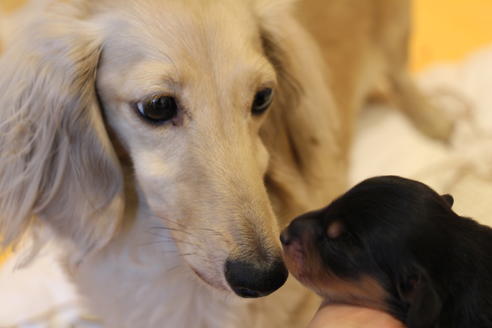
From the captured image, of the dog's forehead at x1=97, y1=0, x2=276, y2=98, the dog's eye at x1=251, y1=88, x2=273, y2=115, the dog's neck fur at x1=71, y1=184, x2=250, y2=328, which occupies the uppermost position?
the dog's forehead at x1=97, y1=0, x2=276, y2=98

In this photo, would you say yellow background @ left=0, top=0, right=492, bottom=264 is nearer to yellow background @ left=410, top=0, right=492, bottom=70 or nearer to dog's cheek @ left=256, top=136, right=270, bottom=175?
yellow background @ left=410, top=0, right=492, bottom=70

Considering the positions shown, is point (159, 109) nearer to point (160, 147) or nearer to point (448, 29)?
point (160, 147)

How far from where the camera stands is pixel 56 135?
1.04m

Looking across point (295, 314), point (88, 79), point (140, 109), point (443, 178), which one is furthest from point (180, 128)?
point (443, 178)

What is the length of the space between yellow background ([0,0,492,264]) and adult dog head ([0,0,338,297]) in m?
1.51

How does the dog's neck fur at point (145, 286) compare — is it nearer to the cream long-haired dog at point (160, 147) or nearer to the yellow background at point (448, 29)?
the cream long-haired dog at point (160, 147)

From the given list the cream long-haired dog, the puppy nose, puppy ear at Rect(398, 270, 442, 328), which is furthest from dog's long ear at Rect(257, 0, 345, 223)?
puppy ear at Rect(398, 270, 442, 328)

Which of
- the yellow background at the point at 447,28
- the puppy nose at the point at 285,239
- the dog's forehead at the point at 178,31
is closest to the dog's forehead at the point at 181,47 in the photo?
the dog's forehead at the point at 178,31

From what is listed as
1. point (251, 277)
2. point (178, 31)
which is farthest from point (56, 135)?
point (251, 277)

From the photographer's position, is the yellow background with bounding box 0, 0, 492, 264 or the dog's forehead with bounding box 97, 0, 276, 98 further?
the yellow background with bounding box 0, 0, 492, 264

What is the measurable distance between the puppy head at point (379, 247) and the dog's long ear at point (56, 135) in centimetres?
34

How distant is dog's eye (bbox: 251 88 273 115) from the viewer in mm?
1057

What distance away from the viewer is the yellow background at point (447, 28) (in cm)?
242

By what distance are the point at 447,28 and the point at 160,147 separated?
6.26 ft
